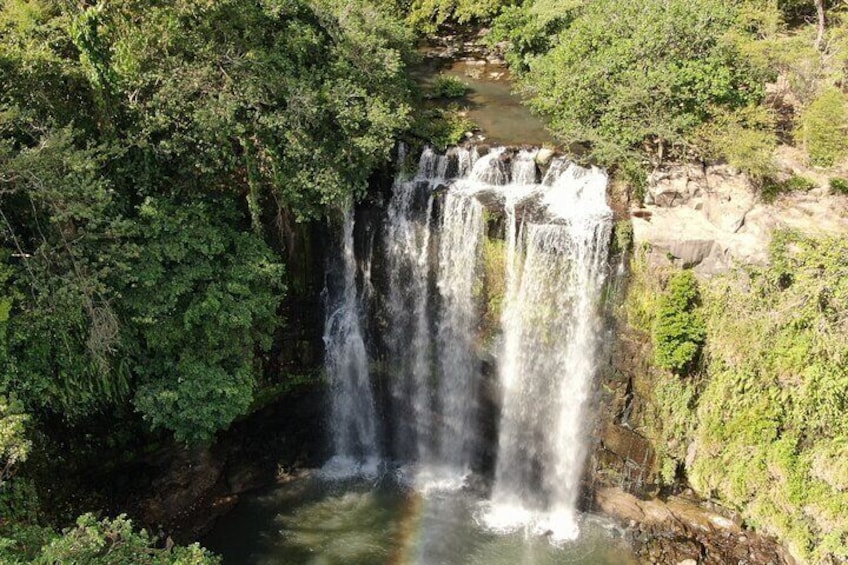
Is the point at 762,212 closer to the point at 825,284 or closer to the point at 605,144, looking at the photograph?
the point at 825,284

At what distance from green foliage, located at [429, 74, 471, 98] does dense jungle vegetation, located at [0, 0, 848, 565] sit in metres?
5.51

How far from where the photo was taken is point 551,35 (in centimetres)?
2589

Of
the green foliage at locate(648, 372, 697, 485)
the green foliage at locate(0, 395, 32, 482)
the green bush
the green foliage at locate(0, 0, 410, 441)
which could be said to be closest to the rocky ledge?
the green bush

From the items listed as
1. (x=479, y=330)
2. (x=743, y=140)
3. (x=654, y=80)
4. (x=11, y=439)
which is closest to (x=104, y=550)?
(x=11, y=439)

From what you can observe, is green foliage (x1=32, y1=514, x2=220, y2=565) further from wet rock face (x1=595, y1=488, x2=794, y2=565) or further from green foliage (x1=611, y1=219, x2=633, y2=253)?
green foliage (x1=611, y1=219, x2=633, y2=253)

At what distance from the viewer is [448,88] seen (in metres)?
25.6

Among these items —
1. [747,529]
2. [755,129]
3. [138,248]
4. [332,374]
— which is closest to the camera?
[138,248]

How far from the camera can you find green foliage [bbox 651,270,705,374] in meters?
16.3

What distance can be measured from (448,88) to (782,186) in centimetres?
1345

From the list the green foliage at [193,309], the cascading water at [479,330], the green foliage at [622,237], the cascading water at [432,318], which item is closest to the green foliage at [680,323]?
the green foliage at [622,237]

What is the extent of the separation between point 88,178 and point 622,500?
16.8 metres

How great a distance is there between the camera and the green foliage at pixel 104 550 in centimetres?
1020

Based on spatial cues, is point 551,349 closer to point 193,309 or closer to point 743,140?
point 743,140

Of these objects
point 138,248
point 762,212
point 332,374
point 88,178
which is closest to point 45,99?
point 88,178
